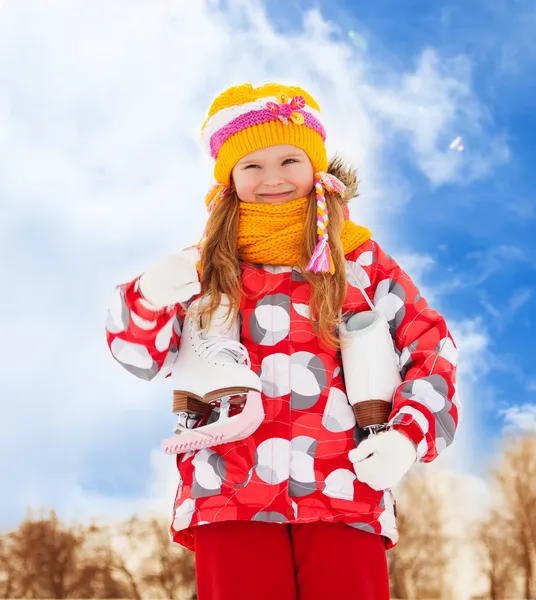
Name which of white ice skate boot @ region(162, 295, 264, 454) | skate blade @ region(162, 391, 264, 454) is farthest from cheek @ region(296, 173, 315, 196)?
skate blade @ region(162, 391, 264, 454)

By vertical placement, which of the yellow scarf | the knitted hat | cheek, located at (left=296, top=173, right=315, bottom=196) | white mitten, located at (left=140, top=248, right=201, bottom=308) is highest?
the knitted hat

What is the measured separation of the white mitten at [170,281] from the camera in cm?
130

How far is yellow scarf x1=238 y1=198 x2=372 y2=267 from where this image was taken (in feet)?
4.83

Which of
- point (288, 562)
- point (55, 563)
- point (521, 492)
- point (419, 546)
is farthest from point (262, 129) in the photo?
point (55, 563)

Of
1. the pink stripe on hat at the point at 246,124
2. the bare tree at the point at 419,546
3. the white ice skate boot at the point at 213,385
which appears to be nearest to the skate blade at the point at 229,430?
the white ice skate boot at the point at 213,385

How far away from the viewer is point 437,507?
11.0 feet

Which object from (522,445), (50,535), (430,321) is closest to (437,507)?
(522,445)

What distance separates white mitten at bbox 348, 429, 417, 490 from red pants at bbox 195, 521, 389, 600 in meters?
0.10

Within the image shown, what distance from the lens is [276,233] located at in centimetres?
148

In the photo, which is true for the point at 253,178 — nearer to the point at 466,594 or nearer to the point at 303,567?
the point at 303,567

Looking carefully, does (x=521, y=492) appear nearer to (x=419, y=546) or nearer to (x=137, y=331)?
(x=419, y=546)

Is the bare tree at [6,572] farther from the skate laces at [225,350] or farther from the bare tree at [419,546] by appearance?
the skate laces at [225,350]

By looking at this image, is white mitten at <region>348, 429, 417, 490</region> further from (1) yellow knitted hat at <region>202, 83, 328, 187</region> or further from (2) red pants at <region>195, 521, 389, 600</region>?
(1) yellow knitted hat at <region>202, 83, 328, 187</region>

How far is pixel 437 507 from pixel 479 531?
211 mm
